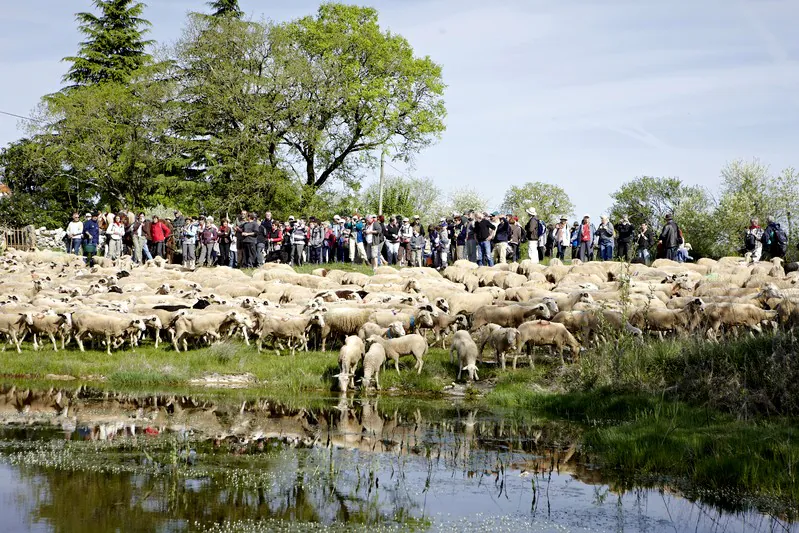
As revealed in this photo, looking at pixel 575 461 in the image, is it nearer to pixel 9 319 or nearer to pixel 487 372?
pixel 487 372

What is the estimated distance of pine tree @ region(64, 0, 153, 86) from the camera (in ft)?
212

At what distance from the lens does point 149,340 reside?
22828 mm

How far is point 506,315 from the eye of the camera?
21344 mm

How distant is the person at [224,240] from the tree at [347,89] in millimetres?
15617

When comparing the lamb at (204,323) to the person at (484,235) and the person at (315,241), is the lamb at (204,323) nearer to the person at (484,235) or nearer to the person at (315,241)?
the person at (484,235)

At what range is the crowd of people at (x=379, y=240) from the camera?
1369 inches

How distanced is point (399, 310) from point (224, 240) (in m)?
17.3

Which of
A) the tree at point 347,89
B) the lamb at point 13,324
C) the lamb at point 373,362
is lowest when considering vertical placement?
the lamb at point 373,362

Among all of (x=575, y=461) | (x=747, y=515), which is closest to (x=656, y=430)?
(x=575, y=461)

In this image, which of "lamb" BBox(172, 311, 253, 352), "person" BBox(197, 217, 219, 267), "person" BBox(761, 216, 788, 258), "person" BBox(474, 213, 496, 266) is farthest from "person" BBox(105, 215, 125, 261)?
"person" BBox(761, 216, 788, 258)

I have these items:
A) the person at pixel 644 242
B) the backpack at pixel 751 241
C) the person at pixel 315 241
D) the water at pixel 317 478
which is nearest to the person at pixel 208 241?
the person at pixel 315 241

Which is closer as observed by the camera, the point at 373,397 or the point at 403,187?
the point at 373,397

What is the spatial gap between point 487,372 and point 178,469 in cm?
921

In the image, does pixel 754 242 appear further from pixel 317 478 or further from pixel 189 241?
pixel 317 478
